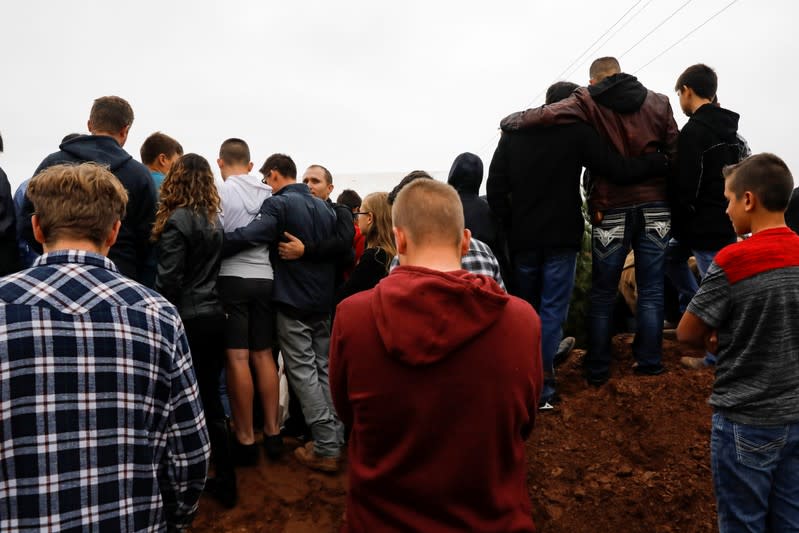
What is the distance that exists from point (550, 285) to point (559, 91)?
1653 mm

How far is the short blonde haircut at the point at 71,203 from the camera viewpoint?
1711 mm

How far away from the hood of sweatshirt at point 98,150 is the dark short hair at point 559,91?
3.27 m

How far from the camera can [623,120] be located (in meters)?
4.24

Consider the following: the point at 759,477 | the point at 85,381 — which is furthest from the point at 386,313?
the point at 759,477

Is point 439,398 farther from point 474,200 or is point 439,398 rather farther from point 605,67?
point 605,67

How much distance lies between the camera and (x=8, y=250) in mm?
3514

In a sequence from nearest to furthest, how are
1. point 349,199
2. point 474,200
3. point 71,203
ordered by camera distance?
point 71,203 < point 474,200 < point 349,199

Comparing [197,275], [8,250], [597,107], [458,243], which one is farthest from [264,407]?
[597,107]

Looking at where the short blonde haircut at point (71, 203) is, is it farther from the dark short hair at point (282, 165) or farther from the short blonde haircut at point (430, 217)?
the dark short hair at point (282, 165)

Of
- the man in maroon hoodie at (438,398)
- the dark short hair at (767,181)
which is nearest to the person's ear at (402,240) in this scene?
the man in maroon hoodie at (438,398)

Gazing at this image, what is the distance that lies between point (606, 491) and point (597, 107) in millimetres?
2826

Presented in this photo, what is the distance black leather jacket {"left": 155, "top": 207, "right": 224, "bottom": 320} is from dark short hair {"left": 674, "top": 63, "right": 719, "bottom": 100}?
150 inches

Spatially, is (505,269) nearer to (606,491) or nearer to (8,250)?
(606,491)

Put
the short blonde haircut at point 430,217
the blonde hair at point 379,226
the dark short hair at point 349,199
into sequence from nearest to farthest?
the short blonde haircut at point 430,217 < the blonde hair at point 379,226 < the dark short hair at point 349,199
